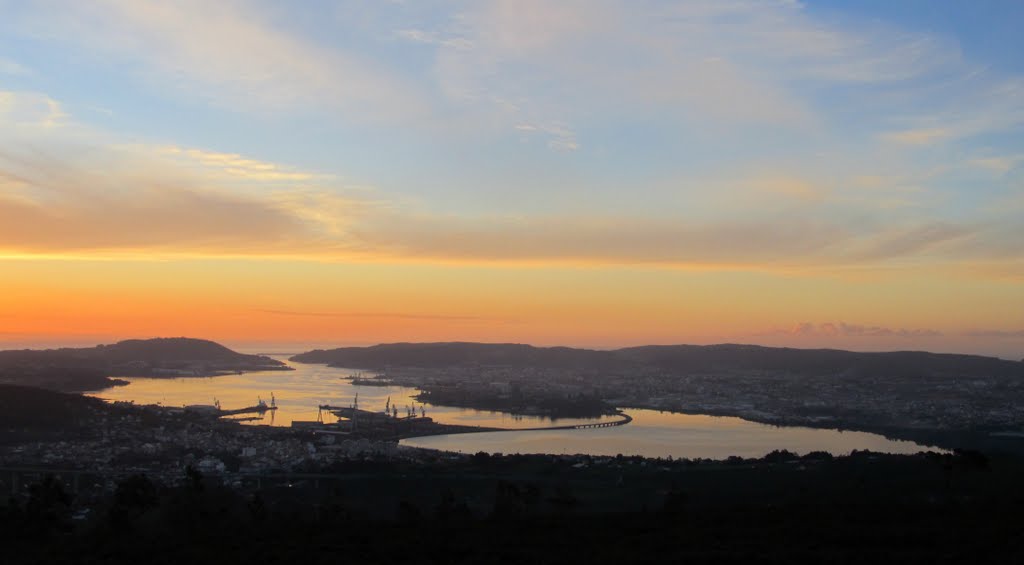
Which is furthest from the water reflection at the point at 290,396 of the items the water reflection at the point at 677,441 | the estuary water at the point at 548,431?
the water reflection at the point at 677,441

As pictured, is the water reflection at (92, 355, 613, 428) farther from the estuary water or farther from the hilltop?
the hilltop

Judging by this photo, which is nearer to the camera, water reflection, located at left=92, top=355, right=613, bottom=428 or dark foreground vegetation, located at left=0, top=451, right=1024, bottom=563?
dark foreground vegetation, located at left=0, top=451, right=1024, bottom=563

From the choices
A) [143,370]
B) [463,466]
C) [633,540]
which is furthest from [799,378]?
[633,540]

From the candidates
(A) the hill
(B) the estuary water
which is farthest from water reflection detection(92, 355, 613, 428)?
(A) the hill

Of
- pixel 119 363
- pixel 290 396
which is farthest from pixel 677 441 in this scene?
pixel 119 363

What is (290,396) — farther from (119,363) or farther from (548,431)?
(119,363)

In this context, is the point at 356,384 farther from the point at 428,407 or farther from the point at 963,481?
the point at 963,481

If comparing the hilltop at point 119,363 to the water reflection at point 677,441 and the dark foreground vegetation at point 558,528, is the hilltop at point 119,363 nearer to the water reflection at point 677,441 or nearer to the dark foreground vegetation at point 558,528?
the water reflection at point 677,441
